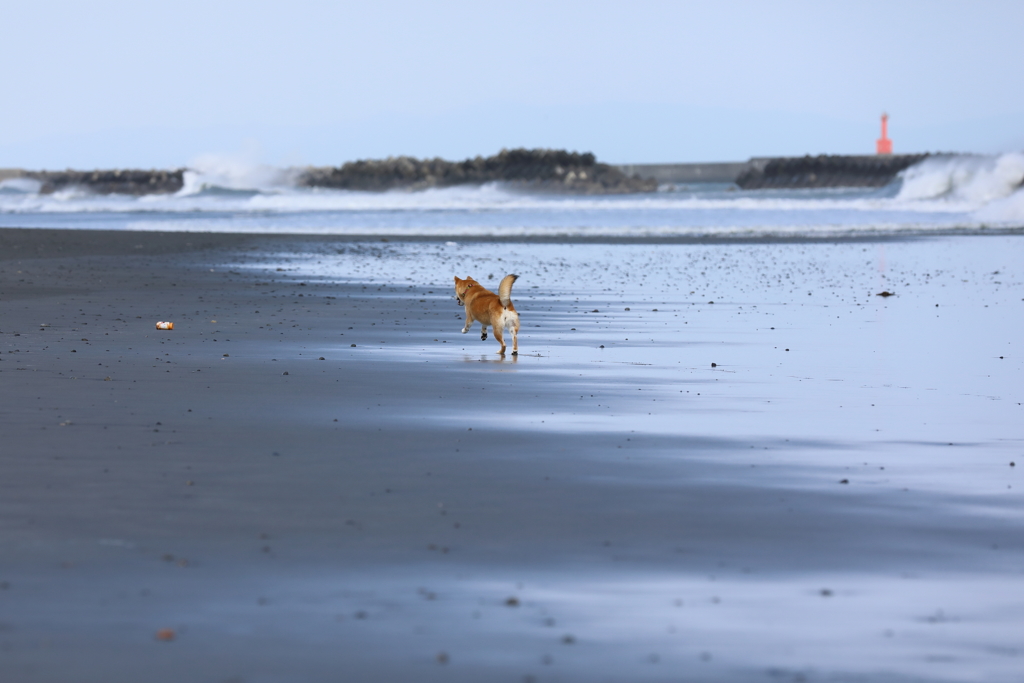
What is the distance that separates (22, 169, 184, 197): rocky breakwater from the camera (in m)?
110

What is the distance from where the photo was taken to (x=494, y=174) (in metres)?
106

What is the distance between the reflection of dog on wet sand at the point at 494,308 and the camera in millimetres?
12219

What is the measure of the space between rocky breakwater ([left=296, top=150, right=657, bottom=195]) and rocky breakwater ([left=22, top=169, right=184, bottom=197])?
11.2 m

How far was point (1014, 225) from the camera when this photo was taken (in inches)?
1704

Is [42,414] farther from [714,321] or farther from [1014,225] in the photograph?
[1014,225]

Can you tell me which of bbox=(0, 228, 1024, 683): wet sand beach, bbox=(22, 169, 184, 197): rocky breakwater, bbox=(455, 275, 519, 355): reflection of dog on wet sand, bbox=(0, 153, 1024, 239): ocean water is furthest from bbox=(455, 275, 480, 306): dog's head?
bbox=(22, 169, 184, 197): rocky breakwater

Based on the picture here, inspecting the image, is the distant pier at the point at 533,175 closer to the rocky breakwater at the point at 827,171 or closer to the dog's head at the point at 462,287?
the rocky breakwater at the point at 827,171

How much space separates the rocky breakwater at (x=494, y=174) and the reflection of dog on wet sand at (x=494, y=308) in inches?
3524

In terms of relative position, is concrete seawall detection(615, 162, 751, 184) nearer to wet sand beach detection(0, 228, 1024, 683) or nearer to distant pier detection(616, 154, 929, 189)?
distant pier detection(616, 154, 929, 189)

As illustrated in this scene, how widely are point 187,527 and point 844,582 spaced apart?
2.69m

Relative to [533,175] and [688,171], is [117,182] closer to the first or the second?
[533,175]

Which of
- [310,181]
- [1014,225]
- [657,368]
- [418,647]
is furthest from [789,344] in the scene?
[310,181]

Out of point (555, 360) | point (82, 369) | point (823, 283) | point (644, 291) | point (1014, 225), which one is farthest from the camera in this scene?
point (1014, 225)

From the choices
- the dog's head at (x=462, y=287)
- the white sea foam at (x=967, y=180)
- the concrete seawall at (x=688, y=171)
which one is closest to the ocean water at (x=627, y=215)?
the white sea foam at (x=967, y=180)
